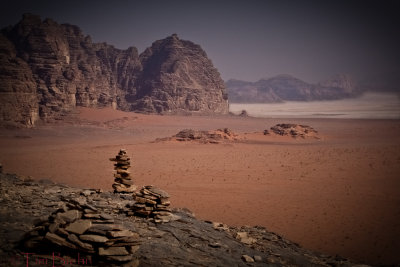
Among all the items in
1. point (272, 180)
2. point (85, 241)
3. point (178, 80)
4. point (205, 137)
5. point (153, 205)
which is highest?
point (178, 80)

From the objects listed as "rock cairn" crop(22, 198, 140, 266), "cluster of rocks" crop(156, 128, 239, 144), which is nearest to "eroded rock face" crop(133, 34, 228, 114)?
"cluster of rocks" crop(156, 128, 239, 144)

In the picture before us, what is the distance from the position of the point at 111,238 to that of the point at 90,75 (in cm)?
7066

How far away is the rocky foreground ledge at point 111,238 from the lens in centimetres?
607

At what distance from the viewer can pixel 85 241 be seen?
6.14 metres

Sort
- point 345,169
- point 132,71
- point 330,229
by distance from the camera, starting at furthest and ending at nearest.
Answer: point 132,71 < point 345,169 < point 330,229

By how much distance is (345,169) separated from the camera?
22922mm

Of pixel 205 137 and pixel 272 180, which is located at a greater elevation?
pixel 205 137

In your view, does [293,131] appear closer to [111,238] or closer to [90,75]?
[111,238]

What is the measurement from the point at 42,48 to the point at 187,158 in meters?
44.7

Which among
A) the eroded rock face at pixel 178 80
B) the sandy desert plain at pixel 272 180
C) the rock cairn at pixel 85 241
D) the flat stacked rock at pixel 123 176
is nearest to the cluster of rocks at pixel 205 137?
the sandy desert plain at pixel 272 180

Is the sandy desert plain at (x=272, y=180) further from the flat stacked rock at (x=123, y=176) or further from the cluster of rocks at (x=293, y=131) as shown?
the flat stacked rock at (x=123, y=176)

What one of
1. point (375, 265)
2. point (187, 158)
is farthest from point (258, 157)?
point (375, 265)

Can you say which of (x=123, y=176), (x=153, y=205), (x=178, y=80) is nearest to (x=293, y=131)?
(x=123, y=176)

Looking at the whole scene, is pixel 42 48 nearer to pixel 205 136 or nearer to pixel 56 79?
pixel 56 79
